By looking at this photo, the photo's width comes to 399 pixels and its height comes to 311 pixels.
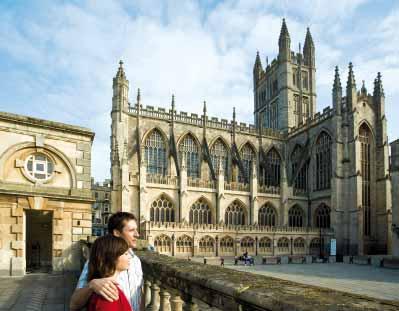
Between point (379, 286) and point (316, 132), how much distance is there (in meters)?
27.2

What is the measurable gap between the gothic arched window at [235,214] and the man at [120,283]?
3294 centimetres

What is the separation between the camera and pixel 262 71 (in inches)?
2234

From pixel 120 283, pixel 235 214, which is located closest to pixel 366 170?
pixel 235 214

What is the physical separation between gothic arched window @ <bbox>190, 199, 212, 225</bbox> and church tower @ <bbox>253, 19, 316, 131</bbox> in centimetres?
1597

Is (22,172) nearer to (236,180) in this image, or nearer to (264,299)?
(264,299)

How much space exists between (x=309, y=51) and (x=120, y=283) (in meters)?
54.0

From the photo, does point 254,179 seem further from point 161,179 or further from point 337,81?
point 337,81

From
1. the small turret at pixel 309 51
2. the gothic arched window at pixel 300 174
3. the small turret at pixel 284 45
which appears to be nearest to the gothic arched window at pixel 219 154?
the gothic arched window at pixel 300 174

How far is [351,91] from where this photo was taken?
36625 mm

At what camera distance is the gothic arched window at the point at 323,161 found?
38.7 meters

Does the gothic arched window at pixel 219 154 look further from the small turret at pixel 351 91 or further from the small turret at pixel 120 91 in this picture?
the small turret at pixel 351 91

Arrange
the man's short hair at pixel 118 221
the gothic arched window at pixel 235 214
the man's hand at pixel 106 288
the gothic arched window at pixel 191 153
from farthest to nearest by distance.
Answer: the gothic arched window at pixel 191 153, the gothic arched window at pixel 235 214, the man's short hair at pixel 118 221, the man's hand at pixel 106 288

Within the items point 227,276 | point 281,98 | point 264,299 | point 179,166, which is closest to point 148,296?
point 227,276

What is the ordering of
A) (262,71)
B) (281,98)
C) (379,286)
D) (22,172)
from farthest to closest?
(262,71) < (281,98) < (379,286) < (22,172)
